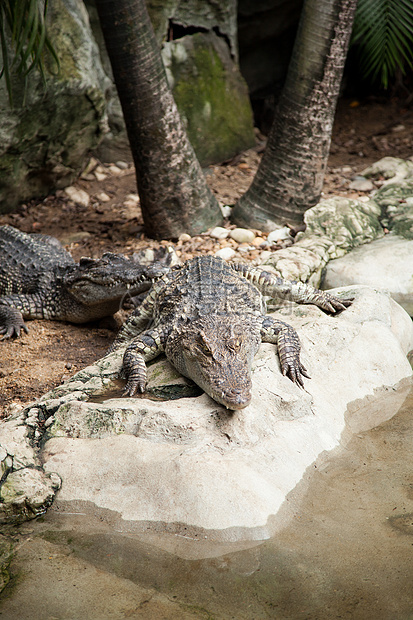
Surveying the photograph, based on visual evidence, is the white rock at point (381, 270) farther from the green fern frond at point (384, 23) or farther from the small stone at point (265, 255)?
the green fern frond at point (384, 23)

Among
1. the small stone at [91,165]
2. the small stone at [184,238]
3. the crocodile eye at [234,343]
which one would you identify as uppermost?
the crocodile eye at [234,343]

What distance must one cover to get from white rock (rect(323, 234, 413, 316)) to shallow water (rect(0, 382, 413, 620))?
2.30 m

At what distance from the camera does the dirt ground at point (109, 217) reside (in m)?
4.41

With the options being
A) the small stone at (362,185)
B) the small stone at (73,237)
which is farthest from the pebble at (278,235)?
the small stone at (73,237)

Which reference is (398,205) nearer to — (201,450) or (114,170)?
(114,170)

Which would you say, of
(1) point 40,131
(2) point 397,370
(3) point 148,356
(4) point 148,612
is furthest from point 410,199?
(4) point 148,612

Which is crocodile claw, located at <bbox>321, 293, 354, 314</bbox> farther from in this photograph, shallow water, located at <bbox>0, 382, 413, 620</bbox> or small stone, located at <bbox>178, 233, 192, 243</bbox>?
small stone, located at <bbox>178, 233, 192, 243</bbox>

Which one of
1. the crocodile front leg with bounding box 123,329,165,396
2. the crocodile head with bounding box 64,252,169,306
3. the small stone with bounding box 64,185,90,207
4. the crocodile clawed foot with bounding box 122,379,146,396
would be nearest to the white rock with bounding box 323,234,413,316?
the crocodile head with bounding box 64,252,169,306

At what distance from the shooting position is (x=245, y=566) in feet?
8.25

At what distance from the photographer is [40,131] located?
6430mm

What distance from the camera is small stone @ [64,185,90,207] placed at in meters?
7.23

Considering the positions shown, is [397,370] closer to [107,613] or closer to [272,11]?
[107,613]

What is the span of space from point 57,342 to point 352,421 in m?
2.75

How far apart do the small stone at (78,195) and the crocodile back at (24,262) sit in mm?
1434
